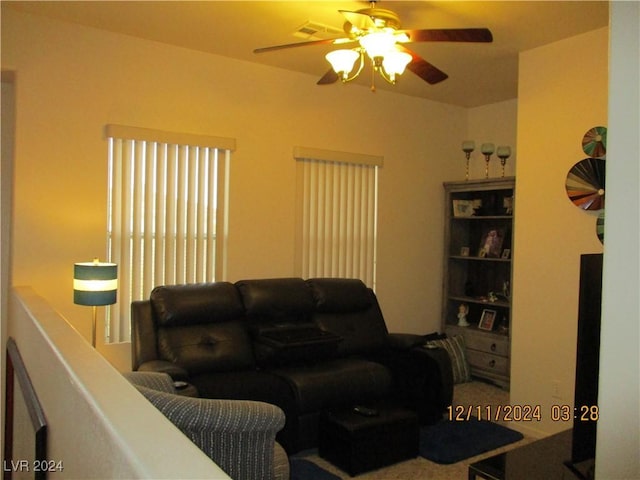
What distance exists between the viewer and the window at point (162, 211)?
11.9 feet

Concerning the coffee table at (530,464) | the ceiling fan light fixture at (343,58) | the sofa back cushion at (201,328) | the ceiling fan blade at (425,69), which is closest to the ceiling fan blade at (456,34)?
the ceiling fan blade at (425,69)

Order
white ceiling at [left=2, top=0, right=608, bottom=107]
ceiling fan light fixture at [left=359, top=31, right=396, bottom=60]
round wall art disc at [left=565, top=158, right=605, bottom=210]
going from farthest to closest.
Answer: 1. round wall art disc at [left=565, top=158, right=605, bottom=210]
2. white ceiling at [left=2, top=0, right=608, bottom=107]
3. ceiling fan light fixture at [left=359, top=31, right=396, bottom=60]

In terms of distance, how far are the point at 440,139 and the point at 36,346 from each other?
14.1 ft

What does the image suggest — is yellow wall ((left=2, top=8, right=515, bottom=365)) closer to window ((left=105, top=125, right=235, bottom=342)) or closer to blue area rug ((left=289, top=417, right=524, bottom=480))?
window ((left=105, top=125, right=235, bottom=342))

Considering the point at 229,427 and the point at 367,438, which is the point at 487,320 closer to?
the point at 367,438

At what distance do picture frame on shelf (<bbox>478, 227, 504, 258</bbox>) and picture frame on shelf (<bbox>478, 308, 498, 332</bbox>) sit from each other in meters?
0.54

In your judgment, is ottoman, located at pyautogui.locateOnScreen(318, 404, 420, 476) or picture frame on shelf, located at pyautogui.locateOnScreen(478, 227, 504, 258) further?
picture frame on shelf, located at pyautogui.locateOnScreen(478, 227, 504, 258)

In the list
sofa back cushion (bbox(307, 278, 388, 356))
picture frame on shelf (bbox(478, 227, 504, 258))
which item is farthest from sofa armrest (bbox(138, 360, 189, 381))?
picture frame on shelf (bbox(478, 227, 504, 258))

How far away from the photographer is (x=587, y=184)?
3.36m

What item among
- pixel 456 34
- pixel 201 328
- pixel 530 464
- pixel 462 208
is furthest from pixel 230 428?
pixel 462 208

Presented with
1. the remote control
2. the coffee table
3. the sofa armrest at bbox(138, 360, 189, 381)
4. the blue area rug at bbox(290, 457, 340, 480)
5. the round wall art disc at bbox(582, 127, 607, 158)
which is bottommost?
the blue area rug at bbox(290, 457, 340, 480)

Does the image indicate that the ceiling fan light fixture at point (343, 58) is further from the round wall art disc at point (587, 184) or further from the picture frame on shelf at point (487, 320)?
the picture frame on shelf at point (487, 320)

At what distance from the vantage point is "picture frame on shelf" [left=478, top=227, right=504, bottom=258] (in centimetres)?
498

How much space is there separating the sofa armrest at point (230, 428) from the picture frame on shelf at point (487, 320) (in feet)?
10.8
